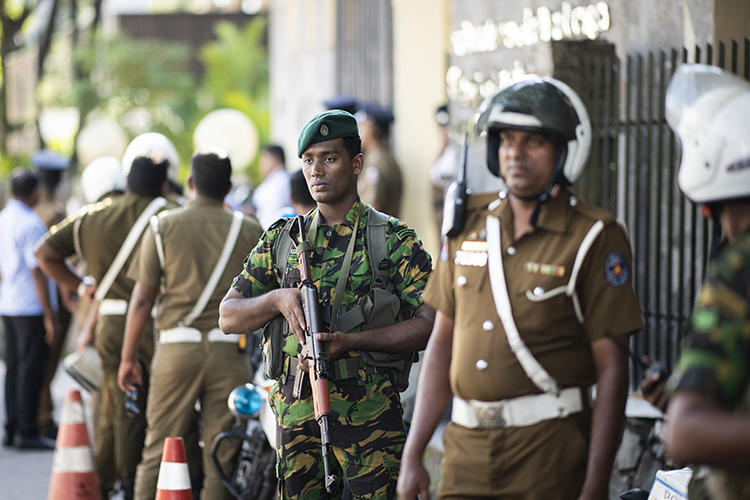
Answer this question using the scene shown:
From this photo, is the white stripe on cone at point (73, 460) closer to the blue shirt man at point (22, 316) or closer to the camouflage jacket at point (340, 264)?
the camouflage jacket at point (340, 264)

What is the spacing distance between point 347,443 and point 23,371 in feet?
20.6

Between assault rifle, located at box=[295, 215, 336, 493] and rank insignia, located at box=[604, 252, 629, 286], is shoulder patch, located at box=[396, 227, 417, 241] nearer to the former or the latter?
assault rifle, located at box=[295, 215, 336, 493]

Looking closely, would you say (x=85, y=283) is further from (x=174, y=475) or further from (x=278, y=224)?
(x=278, y=224)

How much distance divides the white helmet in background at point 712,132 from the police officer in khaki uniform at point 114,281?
4601 millimetres

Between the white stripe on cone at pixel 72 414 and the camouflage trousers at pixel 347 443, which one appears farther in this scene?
the white stripe on cone at pixel 72 414

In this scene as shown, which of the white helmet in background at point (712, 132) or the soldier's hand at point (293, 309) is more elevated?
the white helmet in background at point (712, 132)

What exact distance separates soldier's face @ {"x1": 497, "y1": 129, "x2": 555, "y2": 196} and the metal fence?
3.08m

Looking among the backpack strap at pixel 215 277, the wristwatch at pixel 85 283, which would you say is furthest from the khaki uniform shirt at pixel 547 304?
the wristwatch at pixel 85 283

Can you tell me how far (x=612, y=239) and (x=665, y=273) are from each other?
373 cm

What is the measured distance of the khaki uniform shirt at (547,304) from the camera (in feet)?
10.8

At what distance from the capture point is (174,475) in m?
5.43

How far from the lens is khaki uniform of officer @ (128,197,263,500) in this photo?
20.1ft

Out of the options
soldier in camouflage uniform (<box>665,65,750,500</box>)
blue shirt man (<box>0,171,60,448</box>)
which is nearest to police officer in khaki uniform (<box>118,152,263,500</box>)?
soldier in camouflage uniform (<box>665,65,750,500</box>)

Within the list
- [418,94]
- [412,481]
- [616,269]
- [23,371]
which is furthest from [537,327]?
[418,94]
